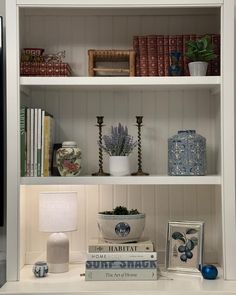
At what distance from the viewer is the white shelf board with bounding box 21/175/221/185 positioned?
226 centimetres

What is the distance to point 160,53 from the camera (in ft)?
7.92

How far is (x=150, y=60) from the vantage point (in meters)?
2.40

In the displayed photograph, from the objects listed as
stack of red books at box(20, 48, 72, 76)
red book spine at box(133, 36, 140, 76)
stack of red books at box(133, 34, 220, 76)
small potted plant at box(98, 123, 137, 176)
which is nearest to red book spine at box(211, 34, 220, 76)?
stack of red books at box(133, 34, 220, 76)

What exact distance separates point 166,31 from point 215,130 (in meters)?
0.56

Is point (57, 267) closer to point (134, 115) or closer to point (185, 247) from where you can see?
point (185, 247)

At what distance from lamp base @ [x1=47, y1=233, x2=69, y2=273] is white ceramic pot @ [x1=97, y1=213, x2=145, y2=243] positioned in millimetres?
204

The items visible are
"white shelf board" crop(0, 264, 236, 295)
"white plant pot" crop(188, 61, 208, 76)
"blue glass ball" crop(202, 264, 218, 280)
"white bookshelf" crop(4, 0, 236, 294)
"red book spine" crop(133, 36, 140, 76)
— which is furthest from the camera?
"white bookshelf" crop(4, 0, 236, 294)

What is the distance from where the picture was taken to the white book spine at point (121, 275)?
2.21 m

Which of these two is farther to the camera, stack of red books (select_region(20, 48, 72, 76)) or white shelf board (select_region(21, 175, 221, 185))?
stack of red books (select_region(20, 48, 72, 76))

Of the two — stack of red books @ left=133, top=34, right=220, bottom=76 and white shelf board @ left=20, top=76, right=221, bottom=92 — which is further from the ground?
stack of red books @ left=133, top=34, right=220, bottom=76

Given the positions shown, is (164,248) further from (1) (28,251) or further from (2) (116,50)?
(2) (116,50)

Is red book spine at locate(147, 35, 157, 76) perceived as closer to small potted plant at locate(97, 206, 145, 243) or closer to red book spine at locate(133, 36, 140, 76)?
red book spine at locate(133, 36, 140, 76)

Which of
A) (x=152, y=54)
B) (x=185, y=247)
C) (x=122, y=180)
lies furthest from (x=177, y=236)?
(x=152, y=54)

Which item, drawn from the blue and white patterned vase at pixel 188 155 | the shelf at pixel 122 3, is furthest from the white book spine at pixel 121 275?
the shelf at pixel 122 3
